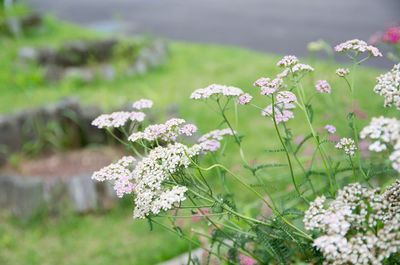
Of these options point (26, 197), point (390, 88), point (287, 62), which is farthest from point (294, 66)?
point (26, 197)

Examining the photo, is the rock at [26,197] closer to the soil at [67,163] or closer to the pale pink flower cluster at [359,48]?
the soil at [67,163]

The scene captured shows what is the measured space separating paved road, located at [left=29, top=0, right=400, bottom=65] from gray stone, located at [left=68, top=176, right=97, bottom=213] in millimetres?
3556

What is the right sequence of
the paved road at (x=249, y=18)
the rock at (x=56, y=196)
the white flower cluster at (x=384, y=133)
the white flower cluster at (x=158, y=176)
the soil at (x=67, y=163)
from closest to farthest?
1. the white flower cluster at (x=384, y=133)
2. the white flower cluster at (x=158, y=176)
3. the rock at (x=56, y=196)
4. the soil at (x=67, y=163)
5. the paved road at (x=249, y=18)

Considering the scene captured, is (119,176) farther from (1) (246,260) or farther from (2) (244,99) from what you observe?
(1) (246,260)

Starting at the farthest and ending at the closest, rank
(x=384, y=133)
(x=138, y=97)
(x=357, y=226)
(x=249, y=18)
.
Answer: (x=249, y=18) → (x=138, y=97) → (x=357, y=226) → (x=384, y=133)

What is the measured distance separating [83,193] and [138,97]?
187 centimetres

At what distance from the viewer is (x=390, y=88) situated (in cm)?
127

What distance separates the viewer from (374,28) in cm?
695

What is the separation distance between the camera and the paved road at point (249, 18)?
7129mm

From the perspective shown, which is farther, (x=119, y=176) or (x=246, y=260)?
(x=246, y=260)

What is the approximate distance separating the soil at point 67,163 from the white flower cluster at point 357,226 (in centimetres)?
287

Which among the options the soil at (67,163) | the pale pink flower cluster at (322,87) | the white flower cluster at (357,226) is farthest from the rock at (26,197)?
the white flower cluster at (357,226)

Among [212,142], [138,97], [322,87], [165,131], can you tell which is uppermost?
[322,87]

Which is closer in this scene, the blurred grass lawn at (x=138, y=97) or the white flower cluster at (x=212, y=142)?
the white flower cluster at (x=212, y=142)
